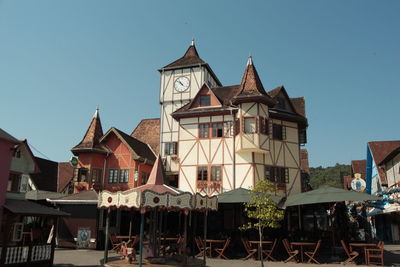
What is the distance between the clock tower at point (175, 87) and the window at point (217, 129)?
518 cm

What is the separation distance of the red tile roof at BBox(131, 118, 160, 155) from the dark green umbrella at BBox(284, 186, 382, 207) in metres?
19.1

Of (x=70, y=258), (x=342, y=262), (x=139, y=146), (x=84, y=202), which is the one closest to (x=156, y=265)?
(x=70, y=258)

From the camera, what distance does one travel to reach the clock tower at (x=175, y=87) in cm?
3042

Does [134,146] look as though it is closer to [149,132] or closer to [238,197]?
[149,132]

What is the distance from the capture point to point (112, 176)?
2914 centimetres

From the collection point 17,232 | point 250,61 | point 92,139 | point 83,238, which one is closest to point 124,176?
point 92,139

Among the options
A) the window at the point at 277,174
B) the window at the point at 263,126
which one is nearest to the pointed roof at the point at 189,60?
the window at the point at 263,126

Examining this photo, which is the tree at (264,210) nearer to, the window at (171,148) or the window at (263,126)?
the window at (263,126)

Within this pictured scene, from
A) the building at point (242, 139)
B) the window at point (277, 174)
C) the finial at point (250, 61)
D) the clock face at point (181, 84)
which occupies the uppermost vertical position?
the clock face at point (181, 84)

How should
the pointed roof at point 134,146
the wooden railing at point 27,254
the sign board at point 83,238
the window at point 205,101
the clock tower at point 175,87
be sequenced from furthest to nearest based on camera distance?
the clock tower at point 175,87, the pointed roof at point 134,146, the window at point 205,101, the sign board at point 83,238, the wooden railing at point 27,254

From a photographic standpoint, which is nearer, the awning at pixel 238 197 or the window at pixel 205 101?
the awning at pixel 238 197

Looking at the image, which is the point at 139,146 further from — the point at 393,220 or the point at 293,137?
the point at 393,220

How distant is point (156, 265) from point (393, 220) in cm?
2470

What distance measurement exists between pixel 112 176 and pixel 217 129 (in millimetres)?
10424
